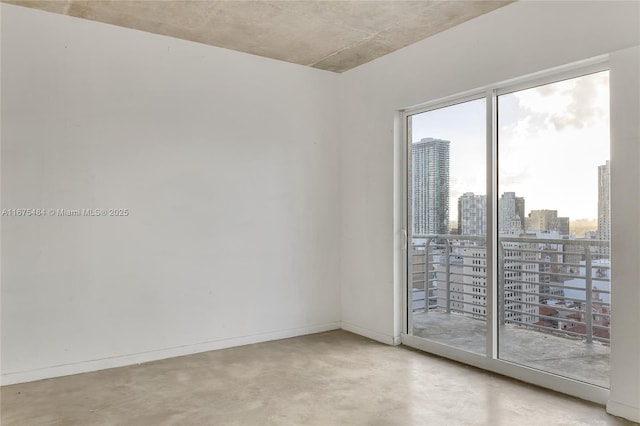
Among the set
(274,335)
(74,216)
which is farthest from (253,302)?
(74,216)

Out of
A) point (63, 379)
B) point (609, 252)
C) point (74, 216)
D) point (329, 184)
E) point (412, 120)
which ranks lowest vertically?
point (63, 379)

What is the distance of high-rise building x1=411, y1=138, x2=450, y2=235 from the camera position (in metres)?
4.10

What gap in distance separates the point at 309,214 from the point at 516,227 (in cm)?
224

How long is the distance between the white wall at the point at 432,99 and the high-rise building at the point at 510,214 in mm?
717

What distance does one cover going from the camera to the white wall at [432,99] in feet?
9.11

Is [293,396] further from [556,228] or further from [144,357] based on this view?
[556,228]

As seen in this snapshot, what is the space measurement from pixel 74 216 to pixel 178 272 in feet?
3.30

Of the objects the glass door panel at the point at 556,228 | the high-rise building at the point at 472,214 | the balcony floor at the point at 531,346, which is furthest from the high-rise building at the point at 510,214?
the balcony floor at the point at 531,346

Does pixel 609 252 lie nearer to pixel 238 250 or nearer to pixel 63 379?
pixel 238 250

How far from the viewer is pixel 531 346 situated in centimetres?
361

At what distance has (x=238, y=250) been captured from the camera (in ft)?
14.6

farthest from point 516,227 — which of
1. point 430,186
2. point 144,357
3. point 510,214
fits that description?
point 144,357

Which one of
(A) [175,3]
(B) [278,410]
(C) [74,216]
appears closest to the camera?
(B) [278,410]

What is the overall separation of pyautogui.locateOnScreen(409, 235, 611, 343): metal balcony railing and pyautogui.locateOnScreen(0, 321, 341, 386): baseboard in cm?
147
